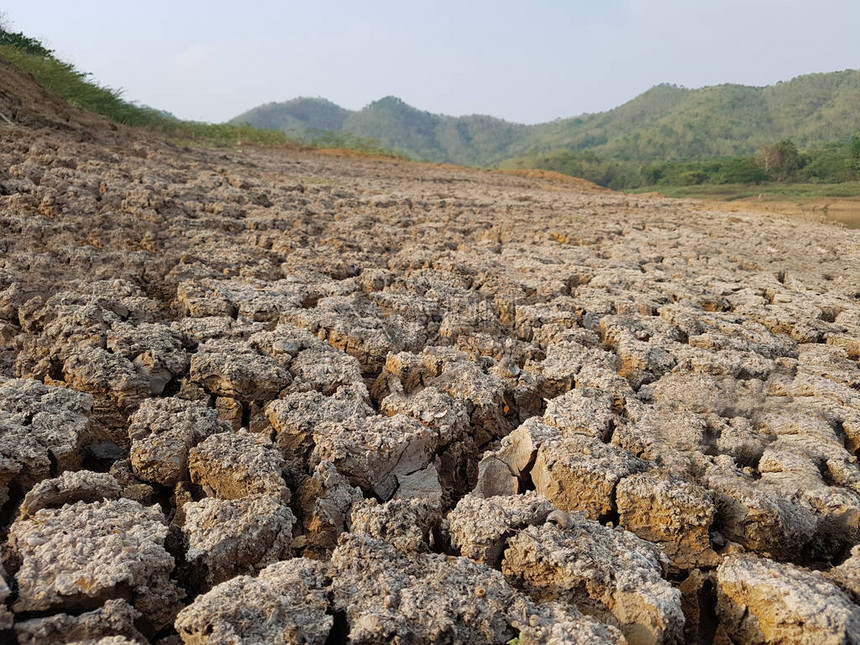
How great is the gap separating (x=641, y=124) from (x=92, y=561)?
60199 mm

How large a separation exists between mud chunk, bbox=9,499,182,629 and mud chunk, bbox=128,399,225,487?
247mm

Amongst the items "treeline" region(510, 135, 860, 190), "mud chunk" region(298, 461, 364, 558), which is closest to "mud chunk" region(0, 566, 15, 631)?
"mud chunk" region(298, 461, 364, 558)

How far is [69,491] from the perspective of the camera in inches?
56.7

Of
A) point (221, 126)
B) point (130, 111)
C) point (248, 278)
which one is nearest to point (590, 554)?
point (248, 278)

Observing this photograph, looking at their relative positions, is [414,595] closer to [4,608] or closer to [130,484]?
[4,608]

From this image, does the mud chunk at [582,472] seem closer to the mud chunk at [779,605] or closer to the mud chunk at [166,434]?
the mud chunk at [779,605]

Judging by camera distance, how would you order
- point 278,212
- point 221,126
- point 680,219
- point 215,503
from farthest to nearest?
point 221,126, point 680,219, point 278,212, point 215,503

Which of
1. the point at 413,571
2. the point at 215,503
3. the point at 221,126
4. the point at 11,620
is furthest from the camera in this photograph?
the point at 221,126

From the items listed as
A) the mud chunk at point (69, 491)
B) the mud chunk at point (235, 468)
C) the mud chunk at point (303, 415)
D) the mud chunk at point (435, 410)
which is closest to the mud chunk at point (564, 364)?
the mud chunk at point (435, 410)

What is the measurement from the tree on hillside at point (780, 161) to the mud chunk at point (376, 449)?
2191cm

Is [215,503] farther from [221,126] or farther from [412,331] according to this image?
[221,126]

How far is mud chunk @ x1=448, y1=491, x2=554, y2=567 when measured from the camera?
4.71 ft

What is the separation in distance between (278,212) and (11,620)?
3.87m

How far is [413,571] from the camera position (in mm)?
1321
